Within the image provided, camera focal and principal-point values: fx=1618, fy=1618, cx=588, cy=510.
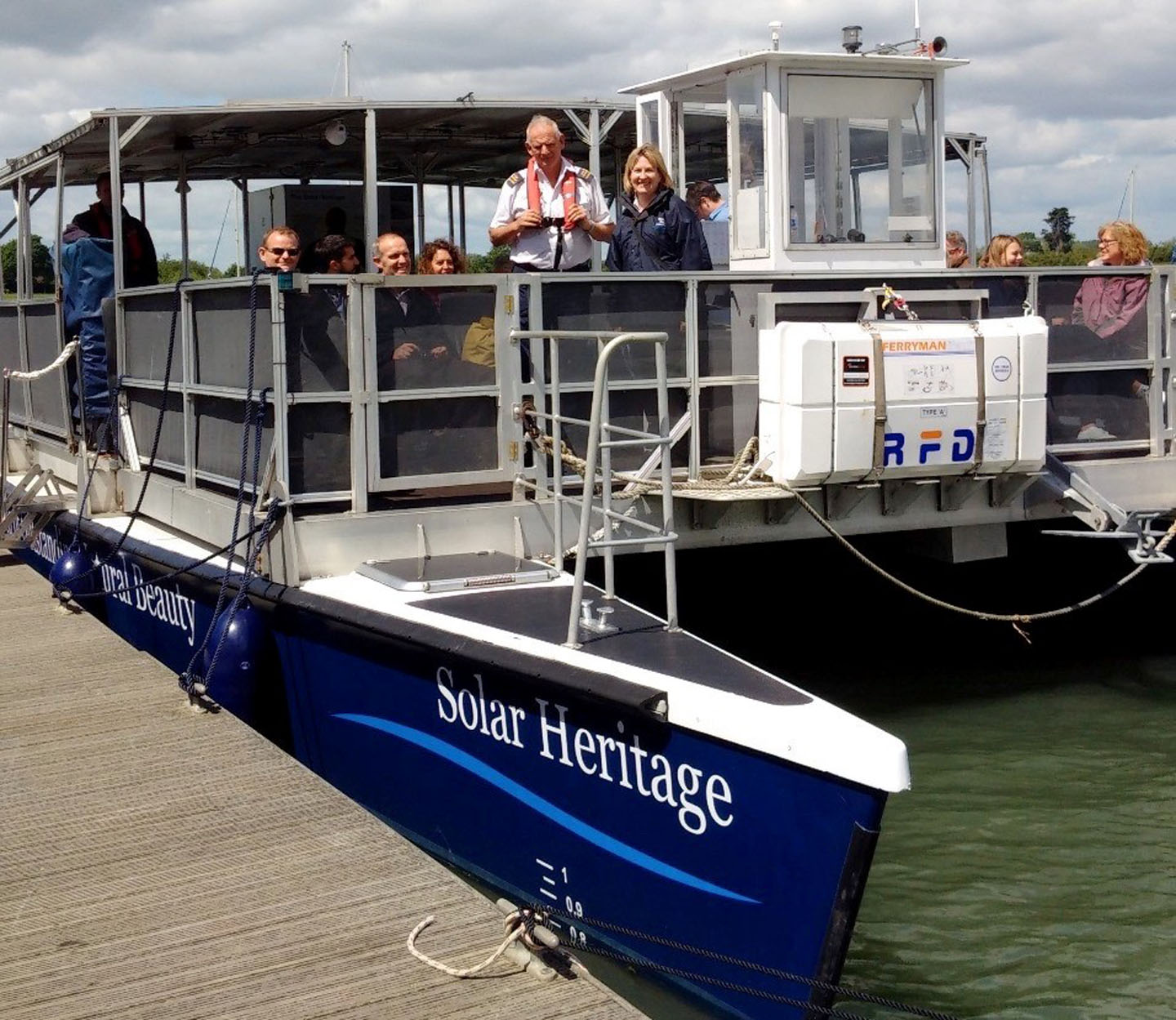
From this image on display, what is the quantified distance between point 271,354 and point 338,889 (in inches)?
94.3

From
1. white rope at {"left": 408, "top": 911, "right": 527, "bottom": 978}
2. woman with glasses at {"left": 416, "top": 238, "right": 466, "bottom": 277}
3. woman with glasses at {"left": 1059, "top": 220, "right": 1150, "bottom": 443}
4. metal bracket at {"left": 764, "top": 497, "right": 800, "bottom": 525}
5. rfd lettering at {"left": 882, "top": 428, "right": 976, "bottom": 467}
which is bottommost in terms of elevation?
white rope at {"left": 408, "top": 911, "right": 527, "bottom": 978}

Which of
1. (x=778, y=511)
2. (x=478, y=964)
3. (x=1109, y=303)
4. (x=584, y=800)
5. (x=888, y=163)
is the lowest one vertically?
(x=478, y=964)

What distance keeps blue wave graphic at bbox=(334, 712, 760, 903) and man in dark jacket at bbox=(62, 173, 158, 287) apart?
3763 mm

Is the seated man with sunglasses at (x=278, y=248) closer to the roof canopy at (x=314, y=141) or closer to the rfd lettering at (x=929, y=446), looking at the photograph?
the roof canopy at (x=314, y=141)

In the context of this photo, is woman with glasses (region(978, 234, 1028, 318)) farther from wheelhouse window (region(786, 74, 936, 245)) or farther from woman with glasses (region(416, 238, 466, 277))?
woman with glasses (region(416, 238, 466, 277))

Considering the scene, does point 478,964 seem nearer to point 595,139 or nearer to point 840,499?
point 840,499

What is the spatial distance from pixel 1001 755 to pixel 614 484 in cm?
239

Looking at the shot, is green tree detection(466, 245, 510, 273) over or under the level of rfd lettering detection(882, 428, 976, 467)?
over

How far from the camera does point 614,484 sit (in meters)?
6.95

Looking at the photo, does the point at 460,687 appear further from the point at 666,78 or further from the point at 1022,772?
the point at 666,78

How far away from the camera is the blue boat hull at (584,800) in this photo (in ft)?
15.0

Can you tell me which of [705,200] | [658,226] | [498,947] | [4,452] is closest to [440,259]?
[658,226]

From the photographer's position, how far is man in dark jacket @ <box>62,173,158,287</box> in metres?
8.96

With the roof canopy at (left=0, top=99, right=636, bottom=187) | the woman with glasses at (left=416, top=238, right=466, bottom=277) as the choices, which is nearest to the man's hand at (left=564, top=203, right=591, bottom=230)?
the woman with glasses at (left=416, top=238, right=466, bottom=277)
